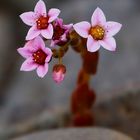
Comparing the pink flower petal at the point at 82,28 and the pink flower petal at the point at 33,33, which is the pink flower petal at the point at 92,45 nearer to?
the pink flower petal at the point at 82,28

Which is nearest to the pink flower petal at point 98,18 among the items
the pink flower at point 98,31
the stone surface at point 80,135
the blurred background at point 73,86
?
the pink flower at point 98,31

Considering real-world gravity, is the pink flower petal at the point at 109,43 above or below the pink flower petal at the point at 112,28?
below

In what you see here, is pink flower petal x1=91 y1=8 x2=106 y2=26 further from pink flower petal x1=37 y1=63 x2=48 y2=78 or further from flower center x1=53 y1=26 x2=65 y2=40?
pink flower petal x1=37 y1=63 x2=48 y2=78

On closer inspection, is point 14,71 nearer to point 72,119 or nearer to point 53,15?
point 72,119

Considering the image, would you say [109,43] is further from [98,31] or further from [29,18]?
[29,18]

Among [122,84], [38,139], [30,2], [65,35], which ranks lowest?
[38,139]

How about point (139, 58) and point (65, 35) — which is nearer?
point (65, 35)

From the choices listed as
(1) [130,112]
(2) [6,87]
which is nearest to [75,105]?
(1) [130,112]
